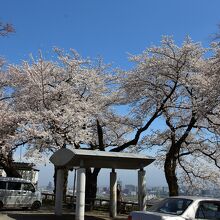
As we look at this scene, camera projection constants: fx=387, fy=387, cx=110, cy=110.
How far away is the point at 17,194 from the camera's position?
66.3 feet

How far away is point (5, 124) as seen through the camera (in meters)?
22.4

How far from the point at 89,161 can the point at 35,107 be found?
8899 mm

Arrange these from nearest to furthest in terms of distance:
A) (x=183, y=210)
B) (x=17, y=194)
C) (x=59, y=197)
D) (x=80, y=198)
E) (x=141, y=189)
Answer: (x=183, y=210)
(x=80, y=198)
(x=141, y=189)
(x=59, y=197)
(x=17, y=194)

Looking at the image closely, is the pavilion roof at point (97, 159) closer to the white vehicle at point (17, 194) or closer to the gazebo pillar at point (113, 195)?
the gazebo pillar at point (113, 195)

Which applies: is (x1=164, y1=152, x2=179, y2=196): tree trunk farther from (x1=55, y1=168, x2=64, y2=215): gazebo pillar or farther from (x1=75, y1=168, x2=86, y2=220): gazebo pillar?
(x1=75, y1=168, x2=86, y2=220): gazebo pillar

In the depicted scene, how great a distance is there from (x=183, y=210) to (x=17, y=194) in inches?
514

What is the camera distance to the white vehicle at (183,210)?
891 centimetres

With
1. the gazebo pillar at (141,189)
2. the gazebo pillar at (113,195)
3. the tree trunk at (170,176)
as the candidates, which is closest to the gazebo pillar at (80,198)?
the gazebo pillar at (141,189)

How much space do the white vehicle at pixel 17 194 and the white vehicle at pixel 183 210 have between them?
470 inches

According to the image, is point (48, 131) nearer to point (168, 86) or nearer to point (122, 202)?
point (122, 202)

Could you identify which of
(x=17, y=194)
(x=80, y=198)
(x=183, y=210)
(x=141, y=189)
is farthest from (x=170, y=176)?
(x=183, y=210)

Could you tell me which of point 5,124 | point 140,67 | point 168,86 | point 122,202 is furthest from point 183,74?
point 5,124

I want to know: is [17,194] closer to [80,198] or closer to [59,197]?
[59,197]

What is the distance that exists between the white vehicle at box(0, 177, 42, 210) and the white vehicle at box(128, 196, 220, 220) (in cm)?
1193
